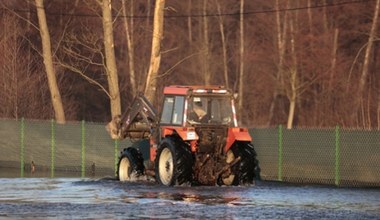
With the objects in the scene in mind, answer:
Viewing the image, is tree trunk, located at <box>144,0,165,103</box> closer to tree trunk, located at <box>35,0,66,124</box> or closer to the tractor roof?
tree trunk, located at <box>35,0,66,124</box>

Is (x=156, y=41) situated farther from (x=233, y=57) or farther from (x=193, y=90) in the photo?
(x=233, y=57)

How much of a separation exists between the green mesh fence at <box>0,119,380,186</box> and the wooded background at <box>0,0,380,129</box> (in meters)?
9.35

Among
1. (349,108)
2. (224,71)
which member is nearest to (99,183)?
(349,108)

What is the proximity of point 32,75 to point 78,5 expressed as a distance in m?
14.5

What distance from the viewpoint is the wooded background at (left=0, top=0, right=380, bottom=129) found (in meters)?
51.1

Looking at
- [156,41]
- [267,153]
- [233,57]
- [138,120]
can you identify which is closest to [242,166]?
[267,153]

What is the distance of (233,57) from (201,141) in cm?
5274

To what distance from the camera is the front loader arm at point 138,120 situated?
29.0 meters

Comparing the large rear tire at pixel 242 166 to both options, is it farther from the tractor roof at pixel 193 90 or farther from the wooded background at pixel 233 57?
the wooded background at pixel 233 57

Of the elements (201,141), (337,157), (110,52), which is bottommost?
(337,157)

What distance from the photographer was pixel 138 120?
29.8 metres

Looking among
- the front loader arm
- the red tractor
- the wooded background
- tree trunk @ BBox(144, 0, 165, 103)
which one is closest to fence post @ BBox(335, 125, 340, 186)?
the red tractor

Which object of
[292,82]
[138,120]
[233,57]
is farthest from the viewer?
[233,57]

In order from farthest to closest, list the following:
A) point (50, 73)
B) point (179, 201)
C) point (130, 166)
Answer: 1. point (50, 73)
2. point (130, 166)
3. point (179, 201)
